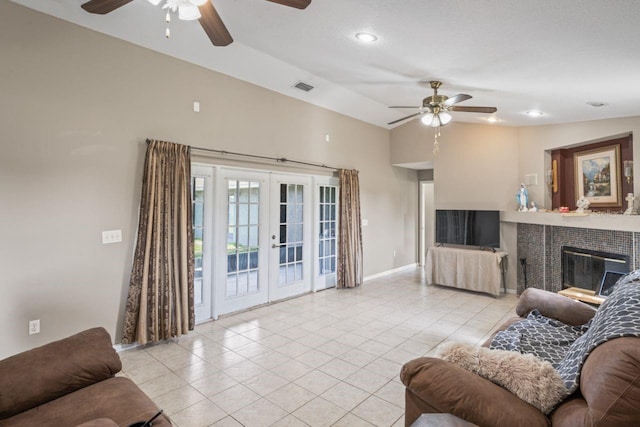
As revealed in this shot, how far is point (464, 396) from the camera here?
57.3 inches

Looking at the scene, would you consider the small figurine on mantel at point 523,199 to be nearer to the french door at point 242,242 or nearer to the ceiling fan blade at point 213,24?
the french door at point 242,242

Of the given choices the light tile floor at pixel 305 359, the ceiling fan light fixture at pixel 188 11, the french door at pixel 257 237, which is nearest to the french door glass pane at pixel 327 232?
the french door at pixel 257 237

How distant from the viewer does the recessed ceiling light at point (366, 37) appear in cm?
310

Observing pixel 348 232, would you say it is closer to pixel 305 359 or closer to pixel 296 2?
pixel 305 359

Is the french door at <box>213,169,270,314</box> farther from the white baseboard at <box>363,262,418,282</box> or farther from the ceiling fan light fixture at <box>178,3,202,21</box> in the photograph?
the white baseboard at <box>363,262,418,282</box>

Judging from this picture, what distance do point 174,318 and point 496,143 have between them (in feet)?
19.3

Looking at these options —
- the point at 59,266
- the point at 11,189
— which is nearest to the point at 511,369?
the point at 59,266

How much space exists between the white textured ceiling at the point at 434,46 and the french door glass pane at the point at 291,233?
169cm

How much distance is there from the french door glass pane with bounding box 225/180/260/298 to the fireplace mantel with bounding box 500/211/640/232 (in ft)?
14.2

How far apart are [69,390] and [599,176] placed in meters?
6.35

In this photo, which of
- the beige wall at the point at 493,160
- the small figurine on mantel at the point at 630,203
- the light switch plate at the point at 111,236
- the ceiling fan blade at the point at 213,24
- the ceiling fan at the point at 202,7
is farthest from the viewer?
the beige wall at the point at 493,160

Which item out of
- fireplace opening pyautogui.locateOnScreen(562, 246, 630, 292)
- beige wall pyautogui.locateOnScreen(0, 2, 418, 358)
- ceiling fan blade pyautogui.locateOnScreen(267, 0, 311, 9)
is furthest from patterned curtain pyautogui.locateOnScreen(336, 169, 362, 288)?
ceiling fan blade pyautogui.locateOnScreen(267, 0, 311, 9)

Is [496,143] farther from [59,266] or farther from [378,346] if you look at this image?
[59,266]

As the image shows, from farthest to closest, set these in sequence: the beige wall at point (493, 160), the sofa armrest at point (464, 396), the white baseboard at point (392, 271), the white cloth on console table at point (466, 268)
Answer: the white baseboard at point (392, 271) → the white cloth on console table at point (466, 268) → the beige wall at point (493, 160) → the sofa armrest at point (464, 396)
